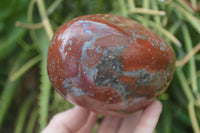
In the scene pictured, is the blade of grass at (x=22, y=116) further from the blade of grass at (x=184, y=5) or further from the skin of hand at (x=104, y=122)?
the blade of grass at (x=184, y=5)

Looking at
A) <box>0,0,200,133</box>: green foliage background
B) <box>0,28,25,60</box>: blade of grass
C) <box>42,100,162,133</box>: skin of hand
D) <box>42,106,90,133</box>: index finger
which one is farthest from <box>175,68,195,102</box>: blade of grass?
→ <box>0,28,25,60</box>: blade of grass

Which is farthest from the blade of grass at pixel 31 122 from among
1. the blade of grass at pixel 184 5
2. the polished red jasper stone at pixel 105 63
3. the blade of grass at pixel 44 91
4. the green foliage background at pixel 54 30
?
the blade of grass at pixel 184 5

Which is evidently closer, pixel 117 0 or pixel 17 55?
pixel 117 0

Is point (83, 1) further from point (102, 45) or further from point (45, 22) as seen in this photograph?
point (102, 45)

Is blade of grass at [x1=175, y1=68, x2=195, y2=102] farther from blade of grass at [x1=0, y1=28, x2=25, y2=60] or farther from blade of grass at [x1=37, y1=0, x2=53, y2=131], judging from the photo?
blade of grass at [x1=0, y1=28, x2=25, y2=60]

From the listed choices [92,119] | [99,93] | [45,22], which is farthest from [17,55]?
[99,93]

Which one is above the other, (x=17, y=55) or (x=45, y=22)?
(x=45, y=22)

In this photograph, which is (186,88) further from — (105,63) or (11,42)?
(11,42)
